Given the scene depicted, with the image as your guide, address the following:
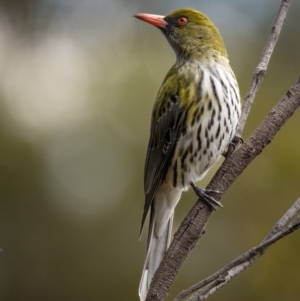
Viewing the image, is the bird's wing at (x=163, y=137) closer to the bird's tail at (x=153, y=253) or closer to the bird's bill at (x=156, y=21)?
the bird's tail at (x=153, y=253)

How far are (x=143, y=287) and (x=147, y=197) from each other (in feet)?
2.25

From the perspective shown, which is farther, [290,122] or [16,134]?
[16,134]

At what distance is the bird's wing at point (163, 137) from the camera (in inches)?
167

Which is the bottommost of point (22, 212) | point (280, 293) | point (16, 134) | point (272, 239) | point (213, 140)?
point (22, 212)

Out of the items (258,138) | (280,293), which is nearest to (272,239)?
(258,138)

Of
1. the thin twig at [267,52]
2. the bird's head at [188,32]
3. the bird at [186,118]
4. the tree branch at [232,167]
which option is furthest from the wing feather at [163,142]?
the tree branch at [232,167]

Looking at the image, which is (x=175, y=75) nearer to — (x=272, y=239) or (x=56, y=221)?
(x=272, y=239)

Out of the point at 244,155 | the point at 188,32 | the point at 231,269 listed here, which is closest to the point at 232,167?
the point at 244,155

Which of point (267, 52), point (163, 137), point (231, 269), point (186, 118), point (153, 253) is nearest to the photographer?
point (231, 269)

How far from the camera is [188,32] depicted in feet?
15.0

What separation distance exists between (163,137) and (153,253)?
771 mm

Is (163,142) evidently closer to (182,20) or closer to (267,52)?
(182,20)

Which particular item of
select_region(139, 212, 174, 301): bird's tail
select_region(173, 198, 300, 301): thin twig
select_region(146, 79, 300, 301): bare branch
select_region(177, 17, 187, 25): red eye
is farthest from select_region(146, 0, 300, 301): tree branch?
select_region(177, 17, 187, 25): red eye

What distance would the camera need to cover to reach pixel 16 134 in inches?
282
